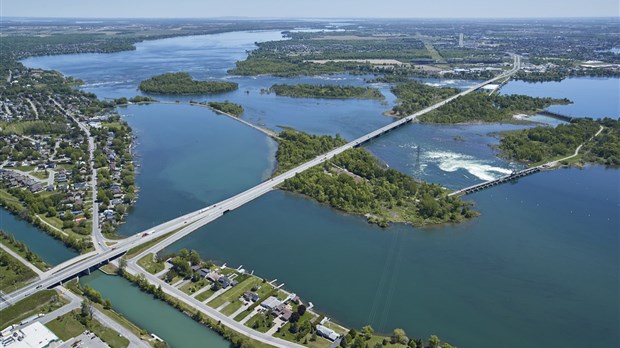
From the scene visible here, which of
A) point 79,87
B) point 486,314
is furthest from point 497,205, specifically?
point 79,87

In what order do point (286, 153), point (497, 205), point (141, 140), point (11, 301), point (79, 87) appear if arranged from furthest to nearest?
point (79, 87) < point (141, 140) < point (286, 153) < point (497, 205) < point (11, 301)

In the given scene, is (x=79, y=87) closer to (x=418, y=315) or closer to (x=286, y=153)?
(x=286, y=153)

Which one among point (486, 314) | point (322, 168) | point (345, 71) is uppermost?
point (345, 71)

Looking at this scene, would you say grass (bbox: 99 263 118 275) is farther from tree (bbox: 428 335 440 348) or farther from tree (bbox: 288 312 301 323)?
tree (bbox: 428 335 440 348)

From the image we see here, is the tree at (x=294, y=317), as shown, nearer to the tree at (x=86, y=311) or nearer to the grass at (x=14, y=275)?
the tree at (x=86, y=311)

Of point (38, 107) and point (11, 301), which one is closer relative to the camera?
point (11, 301)

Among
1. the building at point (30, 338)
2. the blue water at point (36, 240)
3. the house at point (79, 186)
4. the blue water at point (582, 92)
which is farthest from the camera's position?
the blue water at point (582, 92)

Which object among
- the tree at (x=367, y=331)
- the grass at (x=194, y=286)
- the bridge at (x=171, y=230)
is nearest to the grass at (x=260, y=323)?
the grass at (x=194, y=286)
